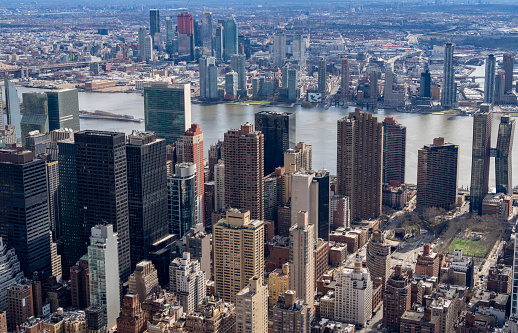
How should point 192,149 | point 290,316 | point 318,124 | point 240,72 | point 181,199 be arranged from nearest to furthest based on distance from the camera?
point 290,316, point 181,199, point 192,149, point 318,124, point 240,72

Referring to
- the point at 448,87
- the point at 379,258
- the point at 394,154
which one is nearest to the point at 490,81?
the point at 448,87

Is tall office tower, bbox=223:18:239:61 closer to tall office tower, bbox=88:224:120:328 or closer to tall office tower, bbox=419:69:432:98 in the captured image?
tall office tower, bbox=419:69:432:98

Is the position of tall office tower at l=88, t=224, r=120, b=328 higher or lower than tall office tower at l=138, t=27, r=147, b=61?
lower

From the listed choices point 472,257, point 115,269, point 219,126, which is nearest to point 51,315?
point 115,269

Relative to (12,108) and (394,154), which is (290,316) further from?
(12,108)

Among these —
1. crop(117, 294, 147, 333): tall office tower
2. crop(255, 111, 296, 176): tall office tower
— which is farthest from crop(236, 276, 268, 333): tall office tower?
crop(255, 111, 296, 176): tall office tower

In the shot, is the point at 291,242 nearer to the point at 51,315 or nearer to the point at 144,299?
the point at 144,299
